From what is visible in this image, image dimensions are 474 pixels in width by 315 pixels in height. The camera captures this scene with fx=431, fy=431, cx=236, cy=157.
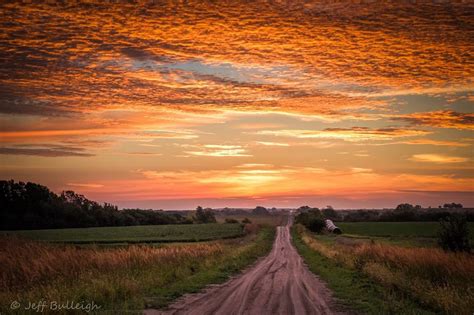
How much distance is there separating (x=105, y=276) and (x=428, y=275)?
15364 millimetres

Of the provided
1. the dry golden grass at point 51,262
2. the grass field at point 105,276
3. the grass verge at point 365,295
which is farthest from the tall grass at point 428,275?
the dry golden grass at point 51,262

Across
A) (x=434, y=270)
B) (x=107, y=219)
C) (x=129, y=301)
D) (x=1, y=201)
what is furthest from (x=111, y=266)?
(x=107, y=219)

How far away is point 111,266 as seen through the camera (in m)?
22.6

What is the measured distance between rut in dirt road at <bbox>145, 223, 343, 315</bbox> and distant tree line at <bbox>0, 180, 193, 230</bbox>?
312ft

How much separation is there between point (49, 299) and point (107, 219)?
114697 millimetres

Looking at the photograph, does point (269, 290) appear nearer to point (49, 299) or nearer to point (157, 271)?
point (157, 271)

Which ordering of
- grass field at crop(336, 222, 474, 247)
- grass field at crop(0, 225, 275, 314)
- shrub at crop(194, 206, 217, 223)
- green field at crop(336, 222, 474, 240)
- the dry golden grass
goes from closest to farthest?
grass field at crop(0, 225, 275, 314) < the dry golden grass < grass field at crop(336, 222, 474, 247) < green field at crop(336, 222, 474, 240) < shrub at crop(194, 206, 217, 223)

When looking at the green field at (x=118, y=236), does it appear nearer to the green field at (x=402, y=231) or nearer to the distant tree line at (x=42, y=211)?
the distant tree line at (x=42, y=211)

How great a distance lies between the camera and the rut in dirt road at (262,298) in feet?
48.4

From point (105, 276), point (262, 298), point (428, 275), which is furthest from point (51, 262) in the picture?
point (428, 275)

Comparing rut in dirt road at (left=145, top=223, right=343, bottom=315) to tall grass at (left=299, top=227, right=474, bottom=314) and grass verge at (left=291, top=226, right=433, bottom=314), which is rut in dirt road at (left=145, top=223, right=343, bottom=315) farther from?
tall grass at (left=299, top=227, right=474, bottom=314)

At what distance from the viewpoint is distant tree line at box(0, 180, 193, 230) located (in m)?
103

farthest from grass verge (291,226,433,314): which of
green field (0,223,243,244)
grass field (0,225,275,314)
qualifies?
green field (0,223,243,244)

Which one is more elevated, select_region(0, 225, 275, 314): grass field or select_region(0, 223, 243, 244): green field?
select_region(0, 225, 275, 314): grass field
